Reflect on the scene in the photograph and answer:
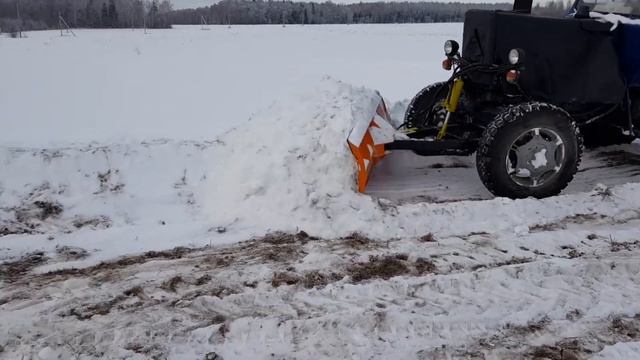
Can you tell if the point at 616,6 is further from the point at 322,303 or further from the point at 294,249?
the point at 322,303

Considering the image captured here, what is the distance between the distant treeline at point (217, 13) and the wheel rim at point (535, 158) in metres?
74.7

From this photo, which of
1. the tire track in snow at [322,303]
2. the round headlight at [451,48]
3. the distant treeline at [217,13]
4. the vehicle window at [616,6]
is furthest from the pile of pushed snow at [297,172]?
the distant treeline at [217,13]

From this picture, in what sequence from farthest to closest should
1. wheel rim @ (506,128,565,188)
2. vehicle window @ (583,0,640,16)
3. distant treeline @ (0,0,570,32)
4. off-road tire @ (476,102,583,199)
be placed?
distant treeline @ (0,0,570,32) < vehicle window @ (583,0,640,16) < wheel rim @ (506,128,565,188) < off-road tire @ (476,102,583,199)

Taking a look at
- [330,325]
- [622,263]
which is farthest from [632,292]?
[330,325]

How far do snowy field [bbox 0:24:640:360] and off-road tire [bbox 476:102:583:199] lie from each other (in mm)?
207

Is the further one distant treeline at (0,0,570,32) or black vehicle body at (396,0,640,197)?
distant treeline at (0,0,570,32)

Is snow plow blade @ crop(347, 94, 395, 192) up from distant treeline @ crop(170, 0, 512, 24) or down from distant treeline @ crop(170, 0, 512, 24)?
down

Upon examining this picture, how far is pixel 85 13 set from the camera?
86.9m

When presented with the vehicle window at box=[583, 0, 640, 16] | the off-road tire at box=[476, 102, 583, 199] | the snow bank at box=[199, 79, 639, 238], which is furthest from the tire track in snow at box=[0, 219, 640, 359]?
the vehicle window at box=[583, 0, 640, 16]

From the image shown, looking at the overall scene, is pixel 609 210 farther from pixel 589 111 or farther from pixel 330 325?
pixel 330 325

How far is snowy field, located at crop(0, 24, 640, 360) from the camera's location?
3018 millimetres

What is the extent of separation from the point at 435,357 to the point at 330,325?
1.95 feet

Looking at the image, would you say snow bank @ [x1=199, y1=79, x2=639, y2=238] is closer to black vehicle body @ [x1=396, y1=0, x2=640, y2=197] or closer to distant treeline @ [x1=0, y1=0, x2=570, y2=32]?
black vehicle body @ [x1=396, y1=0, x2=640, y2=197]

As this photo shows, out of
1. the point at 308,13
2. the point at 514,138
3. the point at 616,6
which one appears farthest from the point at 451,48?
the point at 308,13
